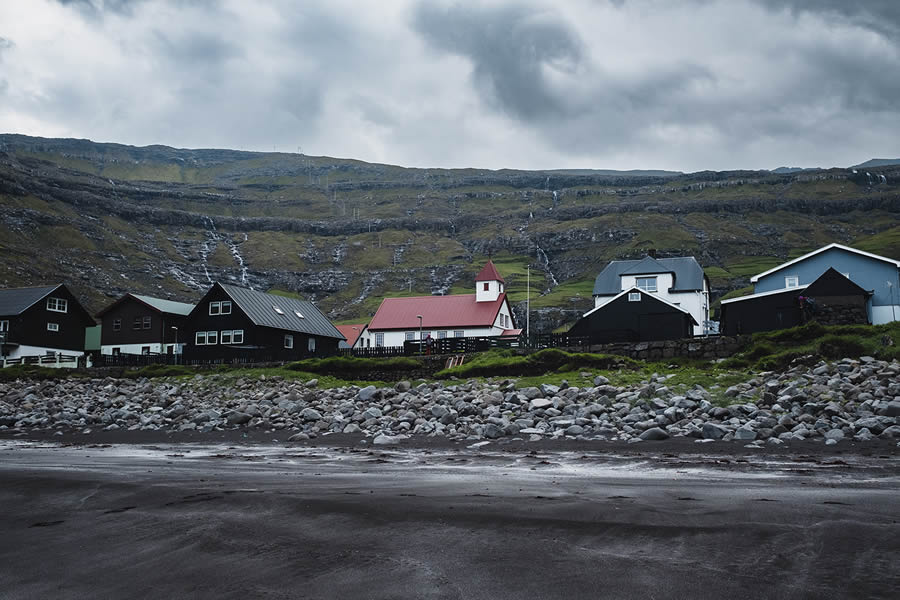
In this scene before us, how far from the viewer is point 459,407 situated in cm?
2441

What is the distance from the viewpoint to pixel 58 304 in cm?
7456

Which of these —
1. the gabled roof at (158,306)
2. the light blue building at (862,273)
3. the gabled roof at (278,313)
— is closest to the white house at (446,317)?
the gabled roof at (278,313)

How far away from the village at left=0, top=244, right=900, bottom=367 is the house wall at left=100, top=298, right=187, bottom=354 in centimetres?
11

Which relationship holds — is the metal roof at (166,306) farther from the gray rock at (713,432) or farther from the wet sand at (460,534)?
the gray rock at (713,432)

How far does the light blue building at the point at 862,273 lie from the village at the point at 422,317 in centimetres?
7

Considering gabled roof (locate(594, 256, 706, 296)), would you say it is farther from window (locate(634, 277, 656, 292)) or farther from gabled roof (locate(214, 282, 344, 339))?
gabled roof (locate(214, 282, 344, 339))

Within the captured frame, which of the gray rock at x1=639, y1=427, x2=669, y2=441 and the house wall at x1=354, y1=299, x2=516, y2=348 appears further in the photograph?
the house wall at x1=354, y1=299, x2=516, y2=348

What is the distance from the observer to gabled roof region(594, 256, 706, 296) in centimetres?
6950

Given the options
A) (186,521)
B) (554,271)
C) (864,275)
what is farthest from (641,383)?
(554,271)

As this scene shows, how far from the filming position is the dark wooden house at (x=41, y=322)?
69.2 metres

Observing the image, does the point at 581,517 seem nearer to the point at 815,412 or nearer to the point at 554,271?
the point at 815,412

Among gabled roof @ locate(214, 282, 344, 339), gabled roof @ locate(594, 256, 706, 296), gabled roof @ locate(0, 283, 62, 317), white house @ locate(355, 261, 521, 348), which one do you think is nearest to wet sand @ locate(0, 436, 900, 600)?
gabled roof @ locate(214, 282, 344, 339)

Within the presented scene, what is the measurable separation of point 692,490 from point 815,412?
10.5 metres

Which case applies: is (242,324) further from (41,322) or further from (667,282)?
(667,282)
